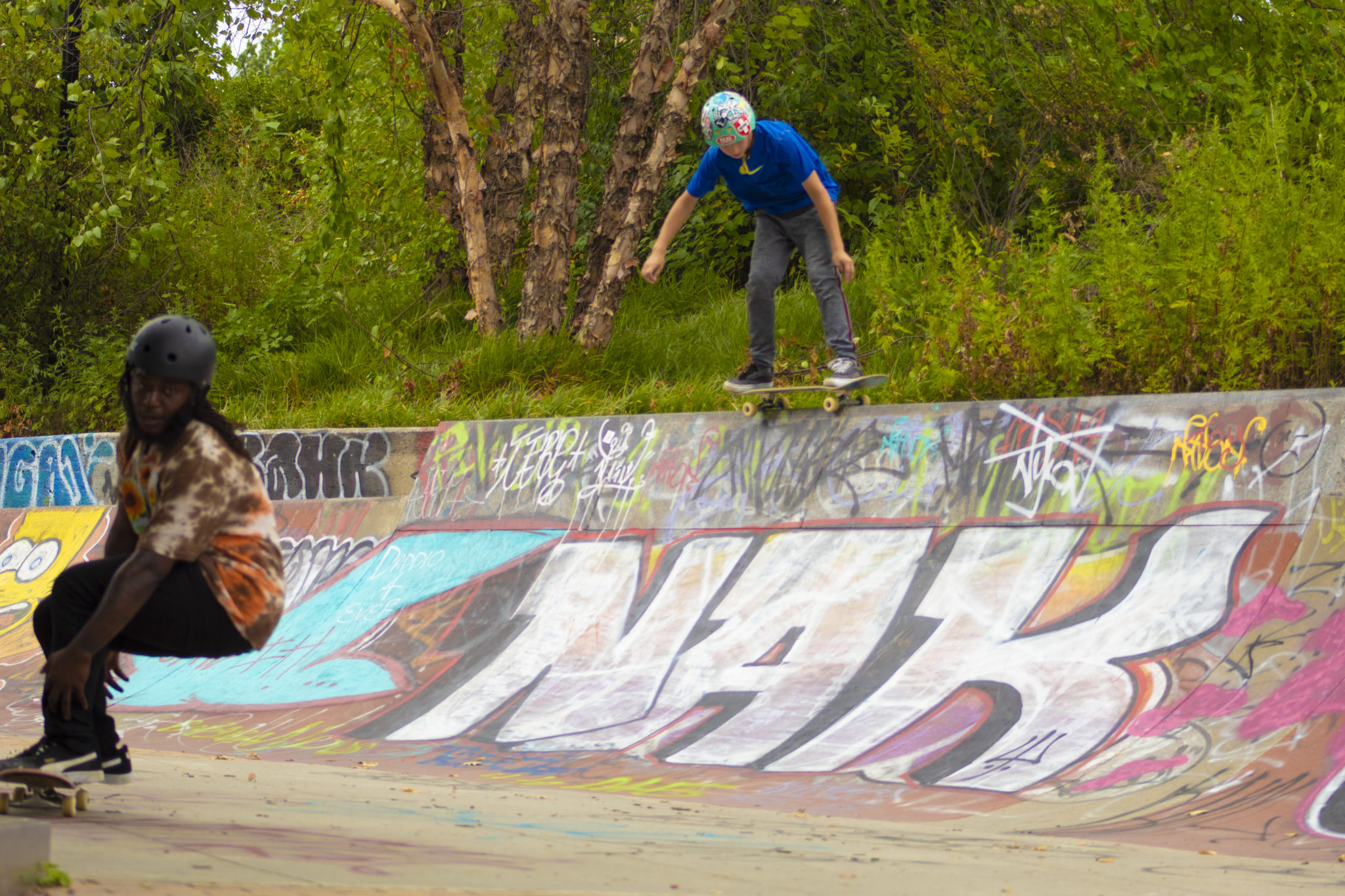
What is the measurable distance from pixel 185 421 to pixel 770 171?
4390mm

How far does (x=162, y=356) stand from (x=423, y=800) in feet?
5.93

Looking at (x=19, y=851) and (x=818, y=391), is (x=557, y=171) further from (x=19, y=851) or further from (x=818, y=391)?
(x=19, y=851)

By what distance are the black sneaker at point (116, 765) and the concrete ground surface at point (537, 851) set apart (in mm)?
75

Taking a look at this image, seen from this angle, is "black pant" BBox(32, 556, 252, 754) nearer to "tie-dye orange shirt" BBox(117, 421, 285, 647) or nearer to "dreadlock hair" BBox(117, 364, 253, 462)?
"tie-dye orange shirt" BBox(117, 421, 285, 647)

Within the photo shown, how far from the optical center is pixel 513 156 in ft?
38.7

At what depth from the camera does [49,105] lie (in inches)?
492

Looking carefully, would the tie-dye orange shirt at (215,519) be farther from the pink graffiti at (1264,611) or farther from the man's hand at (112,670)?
the pink graffiti at (1264,611)

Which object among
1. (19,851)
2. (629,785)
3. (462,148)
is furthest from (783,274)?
(19,851)

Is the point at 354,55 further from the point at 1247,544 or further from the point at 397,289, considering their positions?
the point at 1247,544

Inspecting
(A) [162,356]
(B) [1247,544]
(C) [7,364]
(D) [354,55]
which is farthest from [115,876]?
(C) [7,364]

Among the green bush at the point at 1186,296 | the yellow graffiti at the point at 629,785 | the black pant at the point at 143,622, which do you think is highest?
the green bush at the point at 1186,296

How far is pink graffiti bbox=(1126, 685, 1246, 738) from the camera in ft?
14.4

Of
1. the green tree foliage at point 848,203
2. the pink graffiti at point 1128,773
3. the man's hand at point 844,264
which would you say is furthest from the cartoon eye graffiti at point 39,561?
the pink graffiti at point 1128,773

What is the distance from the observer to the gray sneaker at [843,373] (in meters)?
6.45
